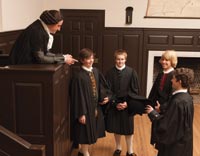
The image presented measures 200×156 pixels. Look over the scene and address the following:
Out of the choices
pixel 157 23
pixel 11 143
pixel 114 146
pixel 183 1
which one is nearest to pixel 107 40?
pixel 157 23

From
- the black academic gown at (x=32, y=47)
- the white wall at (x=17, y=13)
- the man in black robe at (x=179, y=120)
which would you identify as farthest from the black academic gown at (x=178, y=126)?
the white wall at (x=17, y=13)

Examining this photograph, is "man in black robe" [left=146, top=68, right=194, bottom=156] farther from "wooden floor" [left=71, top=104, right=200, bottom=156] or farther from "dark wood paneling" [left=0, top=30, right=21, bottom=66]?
"dark wood paneling" [left=0, top=30, right=21, bottom=66]

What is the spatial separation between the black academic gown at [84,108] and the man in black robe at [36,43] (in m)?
0.56

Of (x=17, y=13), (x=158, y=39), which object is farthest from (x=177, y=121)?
(x=158, y=39)

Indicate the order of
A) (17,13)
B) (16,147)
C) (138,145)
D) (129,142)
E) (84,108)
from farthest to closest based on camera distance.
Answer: (17,13)
(138,145)
(129,142)
(84,108)
(16,147)

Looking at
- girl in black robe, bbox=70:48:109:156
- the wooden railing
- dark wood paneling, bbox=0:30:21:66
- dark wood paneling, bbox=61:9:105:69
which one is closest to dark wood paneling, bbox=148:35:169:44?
dark wood paneling, bbox=61:9:105:69

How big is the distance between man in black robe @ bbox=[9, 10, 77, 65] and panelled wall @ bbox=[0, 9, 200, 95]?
287 centimetres

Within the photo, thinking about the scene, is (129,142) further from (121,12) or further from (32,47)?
(121,12)

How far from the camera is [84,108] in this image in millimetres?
3049

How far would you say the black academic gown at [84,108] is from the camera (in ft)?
10.0

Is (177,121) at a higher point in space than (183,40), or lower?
lower

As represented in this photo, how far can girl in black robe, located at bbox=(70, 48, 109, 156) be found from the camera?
3055 millimetres

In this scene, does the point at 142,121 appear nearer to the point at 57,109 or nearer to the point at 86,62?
the point at 86,62

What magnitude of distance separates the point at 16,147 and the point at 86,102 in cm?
150
